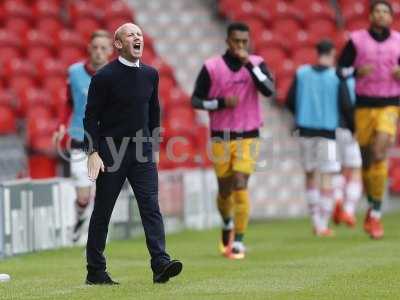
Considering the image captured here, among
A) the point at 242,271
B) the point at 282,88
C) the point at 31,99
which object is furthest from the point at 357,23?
the point at 242,271

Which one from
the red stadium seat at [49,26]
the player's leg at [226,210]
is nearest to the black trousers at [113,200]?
the player's leg at [226,210]

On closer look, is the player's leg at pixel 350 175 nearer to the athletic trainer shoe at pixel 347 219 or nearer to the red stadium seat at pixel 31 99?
the athletic trainer shoe at pixel 347 219

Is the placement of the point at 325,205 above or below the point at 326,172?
below

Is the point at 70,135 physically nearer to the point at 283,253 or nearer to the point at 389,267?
the point at 283,253

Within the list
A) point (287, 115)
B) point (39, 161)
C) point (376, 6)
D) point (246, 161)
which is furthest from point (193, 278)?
point (287, 115)

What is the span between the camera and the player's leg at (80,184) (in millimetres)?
13688

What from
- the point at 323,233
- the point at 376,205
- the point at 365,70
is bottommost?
the point at 323,233

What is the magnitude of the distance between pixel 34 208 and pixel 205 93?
2.43 m

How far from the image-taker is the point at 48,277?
10.0 meters

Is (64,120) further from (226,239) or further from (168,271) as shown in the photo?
(168,271)

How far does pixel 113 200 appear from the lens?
9.11m

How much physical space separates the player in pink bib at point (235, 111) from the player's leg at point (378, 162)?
1.95 m

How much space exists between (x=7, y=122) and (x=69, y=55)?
3.12 metres

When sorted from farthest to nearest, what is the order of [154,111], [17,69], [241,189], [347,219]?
[17,69] < [347,219] < [241,189] < [154,111]
